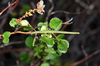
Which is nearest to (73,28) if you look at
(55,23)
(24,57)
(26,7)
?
(26,7)

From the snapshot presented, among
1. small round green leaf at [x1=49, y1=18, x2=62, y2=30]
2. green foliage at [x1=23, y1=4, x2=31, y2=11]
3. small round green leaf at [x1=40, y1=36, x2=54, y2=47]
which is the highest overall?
green foliage at [x1=23, y1=4, x2=31, y2=11]

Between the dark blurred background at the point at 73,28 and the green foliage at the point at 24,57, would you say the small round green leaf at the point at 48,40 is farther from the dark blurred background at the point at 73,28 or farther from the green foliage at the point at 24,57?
the dark blurred background at the point at 73,28

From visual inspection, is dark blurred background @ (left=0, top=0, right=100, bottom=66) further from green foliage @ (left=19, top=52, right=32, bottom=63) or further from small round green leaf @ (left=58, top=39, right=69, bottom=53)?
small round green leaf @ (left=58, top=39, right=69, bottom=53)

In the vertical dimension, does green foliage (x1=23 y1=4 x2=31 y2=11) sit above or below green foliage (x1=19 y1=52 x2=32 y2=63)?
above

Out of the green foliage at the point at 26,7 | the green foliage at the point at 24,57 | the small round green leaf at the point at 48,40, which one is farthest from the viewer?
the green foliage at the point at 26,7

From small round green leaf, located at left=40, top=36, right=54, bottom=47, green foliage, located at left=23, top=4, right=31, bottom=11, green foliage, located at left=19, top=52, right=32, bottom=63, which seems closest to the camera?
small round green leaf, located at left=40, top=36, right=54, bottom=47

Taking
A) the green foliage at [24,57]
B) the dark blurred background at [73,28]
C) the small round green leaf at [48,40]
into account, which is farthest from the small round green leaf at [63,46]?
the dark blurred background at [73,28]

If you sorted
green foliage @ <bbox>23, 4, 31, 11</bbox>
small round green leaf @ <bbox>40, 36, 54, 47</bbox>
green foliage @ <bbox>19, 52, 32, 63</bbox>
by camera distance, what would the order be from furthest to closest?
green foliage @ <bbox>23, 4, 31, 11</bbox>, green foliage @ <bbox>19, 52, 32, 63</bbox>, small round green leaf @ <bbox>40, 36, 54, 47</bbox>

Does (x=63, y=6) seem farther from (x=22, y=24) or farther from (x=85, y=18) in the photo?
(x=22, y=24)

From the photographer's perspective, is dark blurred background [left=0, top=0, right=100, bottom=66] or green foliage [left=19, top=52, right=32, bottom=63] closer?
green foliage [left=19, top=52, right=32, bottom=63]

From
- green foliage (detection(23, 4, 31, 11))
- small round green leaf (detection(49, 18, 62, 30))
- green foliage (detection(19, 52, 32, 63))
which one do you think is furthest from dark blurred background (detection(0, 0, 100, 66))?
small round green leaf (detection(49, 18, 62, 30))

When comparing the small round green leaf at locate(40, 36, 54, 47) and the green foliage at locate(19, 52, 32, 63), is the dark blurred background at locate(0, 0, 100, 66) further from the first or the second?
the small round green leaf at locate(40, 36, 54, 47)
